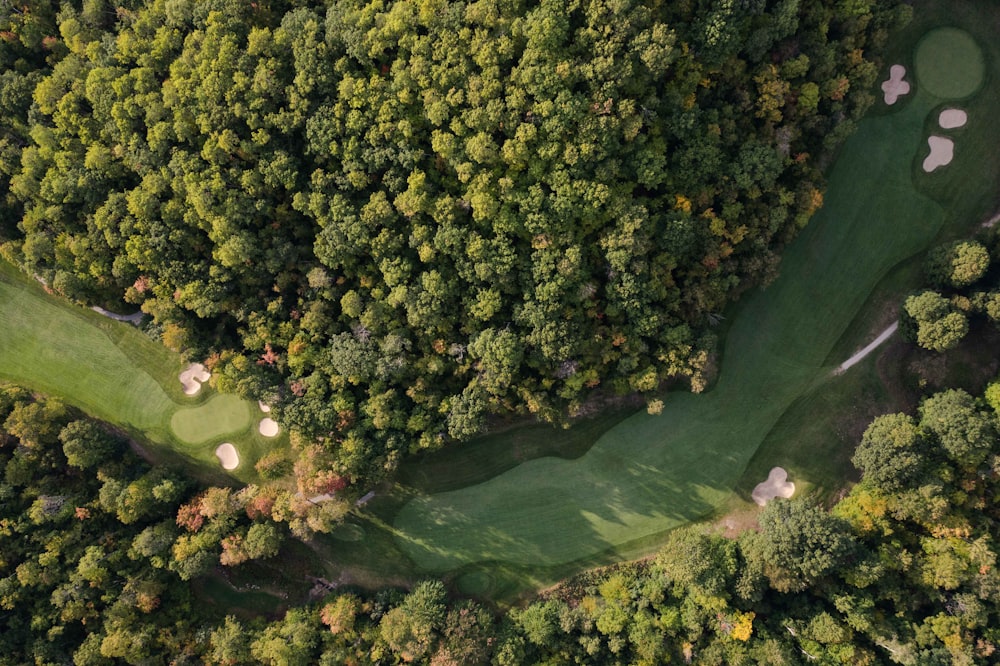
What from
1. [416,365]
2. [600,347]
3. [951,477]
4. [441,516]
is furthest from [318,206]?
[951,477]

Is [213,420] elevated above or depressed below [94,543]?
above

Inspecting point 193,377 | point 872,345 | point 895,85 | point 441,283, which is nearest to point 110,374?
point 193,377

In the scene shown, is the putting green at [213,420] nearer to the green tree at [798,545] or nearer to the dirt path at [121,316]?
the dirt path at [121,316]

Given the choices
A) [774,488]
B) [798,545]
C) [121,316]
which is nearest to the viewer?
[798,545]

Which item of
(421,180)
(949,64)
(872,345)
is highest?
(421,180)

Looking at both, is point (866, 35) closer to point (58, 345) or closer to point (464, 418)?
point (464, 418)

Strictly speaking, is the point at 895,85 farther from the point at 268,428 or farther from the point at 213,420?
the point at 213,420

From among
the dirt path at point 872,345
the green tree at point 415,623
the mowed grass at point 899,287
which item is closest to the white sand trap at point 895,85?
the mowed grass at point 899,287

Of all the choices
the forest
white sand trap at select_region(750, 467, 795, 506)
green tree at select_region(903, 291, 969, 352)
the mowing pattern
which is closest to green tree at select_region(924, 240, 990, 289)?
the forest
